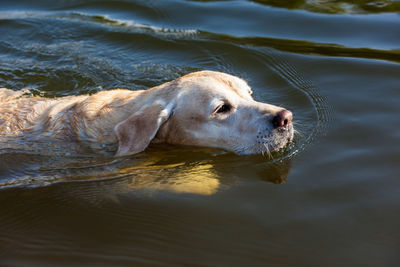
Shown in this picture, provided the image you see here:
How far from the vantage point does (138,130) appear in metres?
4.90

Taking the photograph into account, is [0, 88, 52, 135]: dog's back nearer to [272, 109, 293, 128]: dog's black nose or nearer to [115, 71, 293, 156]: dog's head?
[115, 71, 293, 156]: dog's head

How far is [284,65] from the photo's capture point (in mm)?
7719

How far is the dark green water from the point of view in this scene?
3.46 metres

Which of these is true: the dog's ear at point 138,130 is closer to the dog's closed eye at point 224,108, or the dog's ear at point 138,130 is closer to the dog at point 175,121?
the dog at point 175,121

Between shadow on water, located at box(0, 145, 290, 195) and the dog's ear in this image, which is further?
the dog's ear

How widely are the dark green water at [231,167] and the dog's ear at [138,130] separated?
0.26 m

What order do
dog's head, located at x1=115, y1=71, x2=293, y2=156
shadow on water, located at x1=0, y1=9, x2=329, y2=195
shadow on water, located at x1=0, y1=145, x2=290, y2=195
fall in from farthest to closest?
dog's head, located at x1=115, y1=71, x2=293, y2=156
shadow on water, located at x1=0, y1=9, x2=329, y2=195
shadow on water, located at x1=0, y1=145, x2=290, y2=195

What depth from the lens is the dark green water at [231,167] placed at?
3.46 meters

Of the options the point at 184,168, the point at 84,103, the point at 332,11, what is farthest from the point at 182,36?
the point at 184,168

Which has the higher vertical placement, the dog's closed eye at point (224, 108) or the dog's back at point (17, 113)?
the dog's closed eye at point (224, 108)

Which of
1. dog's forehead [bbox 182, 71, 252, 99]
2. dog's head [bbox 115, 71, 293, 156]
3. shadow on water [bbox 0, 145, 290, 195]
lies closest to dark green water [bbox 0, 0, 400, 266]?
shadow on water [bbox 0, 145, 290, 195]

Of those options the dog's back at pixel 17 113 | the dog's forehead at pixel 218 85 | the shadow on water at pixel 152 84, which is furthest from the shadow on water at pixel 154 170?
the dog's forehead at pixel 218 85

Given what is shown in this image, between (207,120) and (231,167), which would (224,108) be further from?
(231,167)

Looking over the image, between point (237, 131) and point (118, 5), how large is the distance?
7012mm
